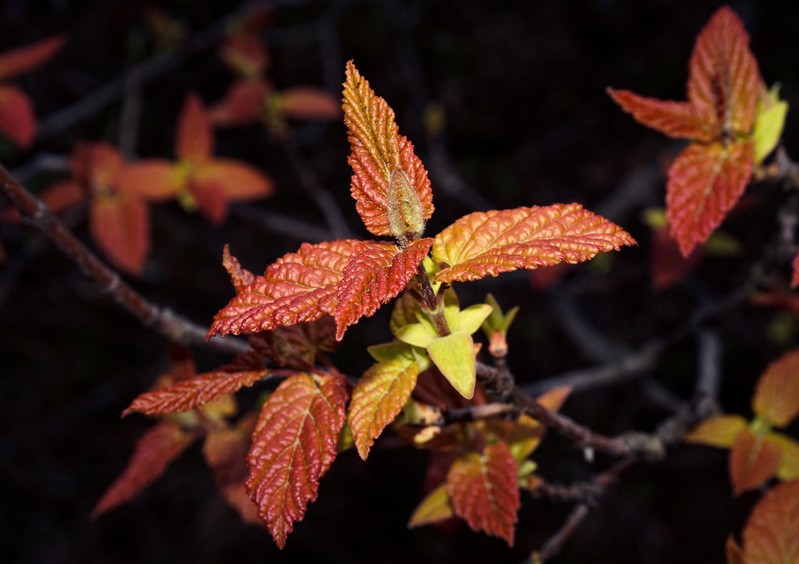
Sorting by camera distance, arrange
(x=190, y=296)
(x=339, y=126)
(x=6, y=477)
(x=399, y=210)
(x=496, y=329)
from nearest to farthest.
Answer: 1. (x=399, y=210)
2. (x=496, y=329)
3. (x=6, y=477)
4. (x=190, y=296)
5. (x=339, y=126)

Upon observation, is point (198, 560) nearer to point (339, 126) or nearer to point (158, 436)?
point (158, 436)

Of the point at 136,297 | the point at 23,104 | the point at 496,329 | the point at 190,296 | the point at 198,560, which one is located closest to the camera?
the point at 496,329

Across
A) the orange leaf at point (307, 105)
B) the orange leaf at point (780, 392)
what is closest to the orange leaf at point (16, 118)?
the orange leaf at point (307, 105)

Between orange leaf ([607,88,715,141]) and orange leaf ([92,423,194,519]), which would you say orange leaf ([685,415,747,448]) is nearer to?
orange leaf ([607,88,715,141])

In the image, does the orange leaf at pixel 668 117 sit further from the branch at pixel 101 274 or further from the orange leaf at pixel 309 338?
the branch at pixel 101 274

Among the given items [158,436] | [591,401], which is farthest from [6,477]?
[591,401]

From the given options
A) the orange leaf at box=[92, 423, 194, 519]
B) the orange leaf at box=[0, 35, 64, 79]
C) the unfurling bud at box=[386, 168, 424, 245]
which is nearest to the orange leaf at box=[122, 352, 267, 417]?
the unfurling bud at box=[386, 168, 424, 245]

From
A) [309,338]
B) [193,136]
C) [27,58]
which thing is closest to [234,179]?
[193,136]
